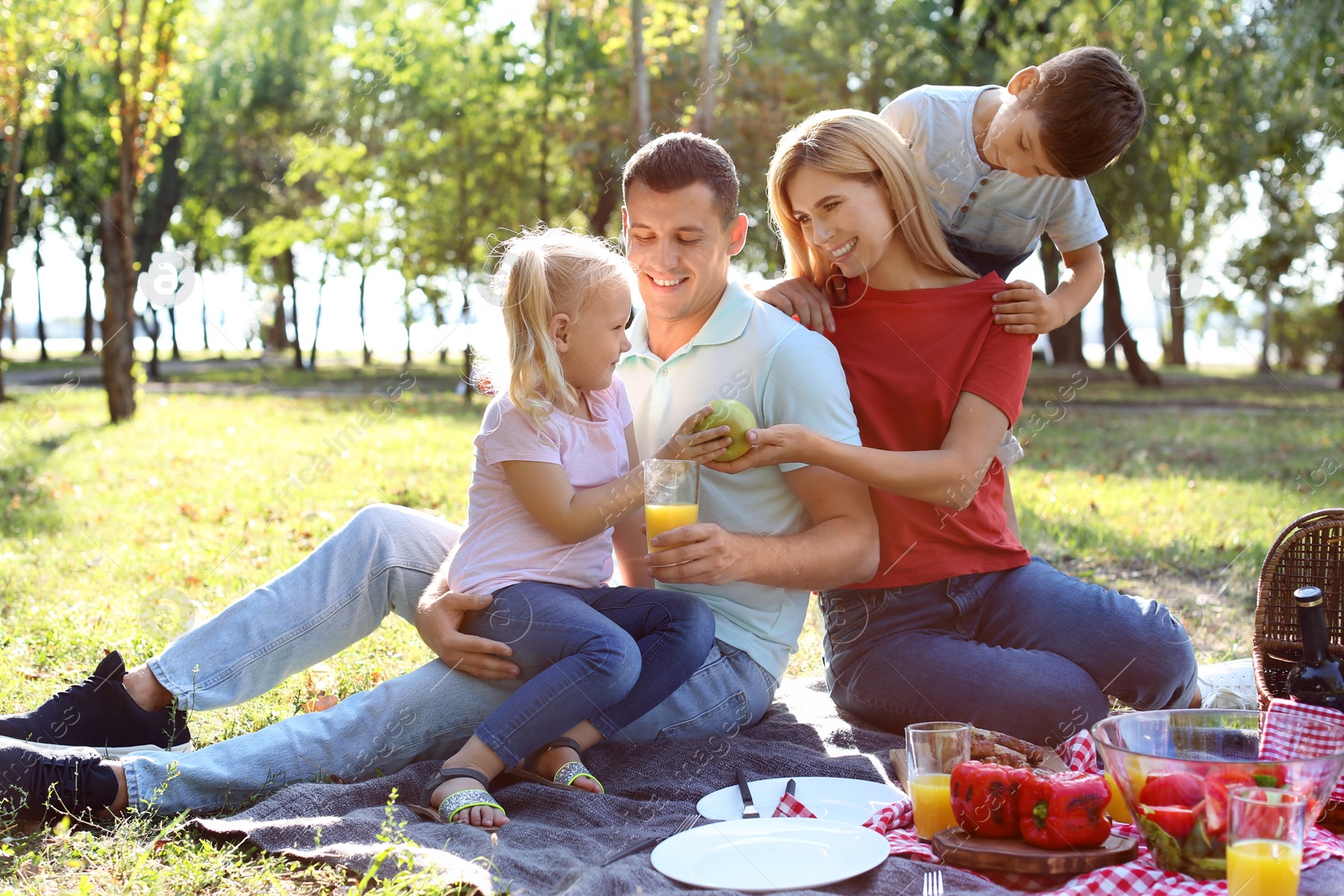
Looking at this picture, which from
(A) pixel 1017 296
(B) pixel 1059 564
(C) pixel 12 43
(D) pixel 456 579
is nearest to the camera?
(D) pixel 456 579

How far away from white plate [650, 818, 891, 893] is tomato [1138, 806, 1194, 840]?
1.96 feet

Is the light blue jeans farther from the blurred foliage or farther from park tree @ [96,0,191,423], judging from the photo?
park tree @ [96,0,191,423]

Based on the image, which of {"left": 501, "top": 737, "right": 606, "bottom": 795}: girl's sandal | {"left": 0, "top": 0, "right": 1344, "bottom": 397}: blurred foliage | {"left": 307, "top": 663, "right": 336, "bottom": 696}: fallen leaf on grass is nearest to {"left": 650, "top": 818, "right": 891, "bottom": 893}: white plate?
{"left": 501, "top": 737, "right": 606, "bottom": 795}: girl's sandal

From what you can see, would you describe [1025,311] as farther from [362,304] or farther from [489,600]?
[362,304]

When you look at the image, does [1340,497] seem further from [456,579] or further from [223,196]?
[223,196]

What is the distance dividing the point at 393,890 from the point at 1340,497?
883 centimetres

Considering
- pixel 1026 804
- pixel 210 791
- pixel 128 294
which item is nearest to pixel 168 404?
pixel 128 294

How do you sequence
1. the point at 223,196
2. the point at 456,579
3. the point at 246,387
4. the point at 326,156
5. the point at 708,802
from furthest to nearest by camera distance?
the point at 223,196 → the point at 246,387 → the point at 326,156 → the point at 456,579 → the point at 708,802

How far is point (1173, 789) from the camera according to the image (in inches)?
99.7

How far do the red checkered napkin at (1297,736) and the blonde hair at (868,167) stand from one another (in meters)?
1.61

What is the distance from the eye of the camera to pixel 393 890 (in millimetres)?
2531

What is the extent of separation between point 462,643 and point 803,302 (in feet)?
4.96

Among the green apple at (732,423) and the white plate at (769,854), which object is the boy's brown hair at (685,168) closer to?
the green apple at (732,423)

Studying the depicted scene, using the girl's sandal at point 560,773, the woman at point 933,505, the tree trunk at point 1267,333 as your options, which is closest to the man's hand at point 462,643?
the girl's sandal at point 560,773
